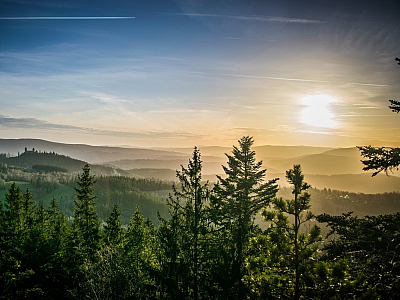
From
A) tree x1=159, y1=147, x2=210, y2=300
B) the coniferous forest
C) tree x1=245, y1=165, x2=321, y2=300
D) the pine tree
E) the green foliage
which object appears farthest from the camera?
the pine tree

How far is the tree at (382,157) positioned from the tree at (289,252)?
262 centimetres

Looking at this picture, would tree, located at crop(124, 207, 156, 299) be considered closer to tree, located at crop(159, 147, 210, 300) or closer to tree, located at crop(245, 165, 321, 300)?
tree, located at crop(159, 147, 210, 300)

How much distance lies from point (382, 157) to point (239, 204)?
330 inches

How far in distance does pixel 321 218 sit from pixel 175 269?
8.42 m

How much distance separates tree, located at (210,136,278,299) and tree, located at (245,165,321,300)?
17.0ft

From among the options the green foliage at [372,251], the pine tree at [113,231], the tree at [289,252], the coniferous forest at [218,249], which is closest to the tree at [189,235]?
the coniferous forest at [218,249]

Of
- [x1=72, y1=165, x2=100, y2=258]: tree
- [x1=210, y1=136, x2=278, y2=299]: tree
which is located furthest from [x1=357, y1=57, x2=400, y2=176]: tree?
[x1=72, y1=165, x2=100, y2=258]: tree

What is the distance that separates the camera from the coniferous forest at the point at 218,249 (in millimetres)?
8727

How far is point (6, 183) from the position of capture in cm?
19275

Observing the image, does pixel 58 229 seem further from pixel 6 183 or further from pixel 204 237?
pixel 6 183

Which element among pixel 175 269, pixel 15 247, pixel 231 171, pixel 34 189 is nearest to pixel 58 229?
pixel 15 247

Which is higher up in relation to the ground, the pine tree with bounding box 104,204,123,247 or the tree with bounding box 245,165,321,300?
the tree with bounding box 245,165,321,300

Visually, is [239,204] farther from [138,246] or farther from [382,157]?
[138,246]

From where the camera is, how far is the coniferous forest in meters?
8.73
